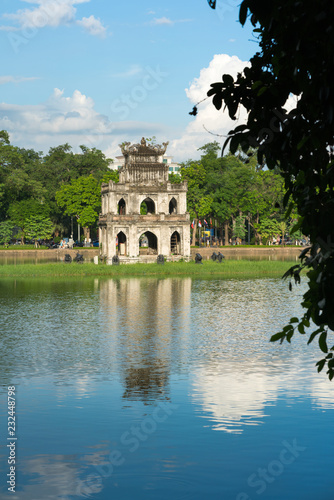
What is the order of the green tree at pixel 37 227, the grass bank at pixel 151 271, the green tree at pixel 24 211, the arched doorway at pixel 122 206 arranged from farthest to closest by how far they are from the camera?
the green tree at pixel 37 227, the green tree at pixel 24 211, the arched doorway at pixel 122 206, the grass bank at pixel 151 271

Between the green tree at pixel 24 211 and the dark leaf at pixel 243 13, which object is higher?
the green tree at pixel 24 211

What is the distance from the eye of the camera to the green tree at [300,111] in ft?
19.0

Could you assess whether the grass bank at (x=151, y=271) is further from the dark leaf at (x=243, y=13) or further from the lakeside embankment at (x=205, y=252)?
the dark leaf at (x=243, y=13)

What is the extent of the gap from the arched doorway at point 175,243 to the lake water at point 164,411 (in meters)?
40.7

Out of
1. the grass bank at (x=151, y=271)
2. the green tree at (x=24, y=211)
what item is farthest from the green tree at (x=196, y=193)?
the grass bank at (x=151, y=271)

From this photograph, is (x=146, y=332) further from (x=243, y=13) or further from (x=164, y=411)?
(x=243, y=13)

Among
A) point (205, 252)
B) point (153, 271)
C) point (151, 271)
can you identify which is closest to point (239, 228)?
point (205, 252)

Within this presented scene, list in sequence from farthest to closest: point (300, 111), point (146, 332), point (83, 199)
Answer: point (83, 199) < point (146, 332) < point (300, 111)

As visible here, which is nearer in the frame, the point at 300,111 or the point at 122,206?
the point at 300,111

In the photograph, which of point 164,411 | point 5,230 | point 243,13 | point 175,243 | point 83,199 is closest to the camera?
point 243,13

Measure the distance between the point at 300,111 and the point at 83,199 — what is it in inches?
3650

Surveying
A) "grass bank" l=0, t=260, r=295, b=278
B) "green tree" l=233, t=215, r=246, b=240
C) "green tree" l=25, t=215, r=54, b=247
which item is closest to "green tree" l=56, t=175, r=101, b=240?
"green tree" l=25, t=215, r=54, b=247

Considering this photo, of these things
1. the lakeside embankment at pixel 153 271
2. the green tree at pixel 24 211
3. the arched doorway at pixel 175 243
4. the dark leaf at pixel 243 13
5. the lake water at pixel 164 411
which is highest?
the green tree at pixel 24 211

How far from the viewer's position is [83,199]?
322 ft
